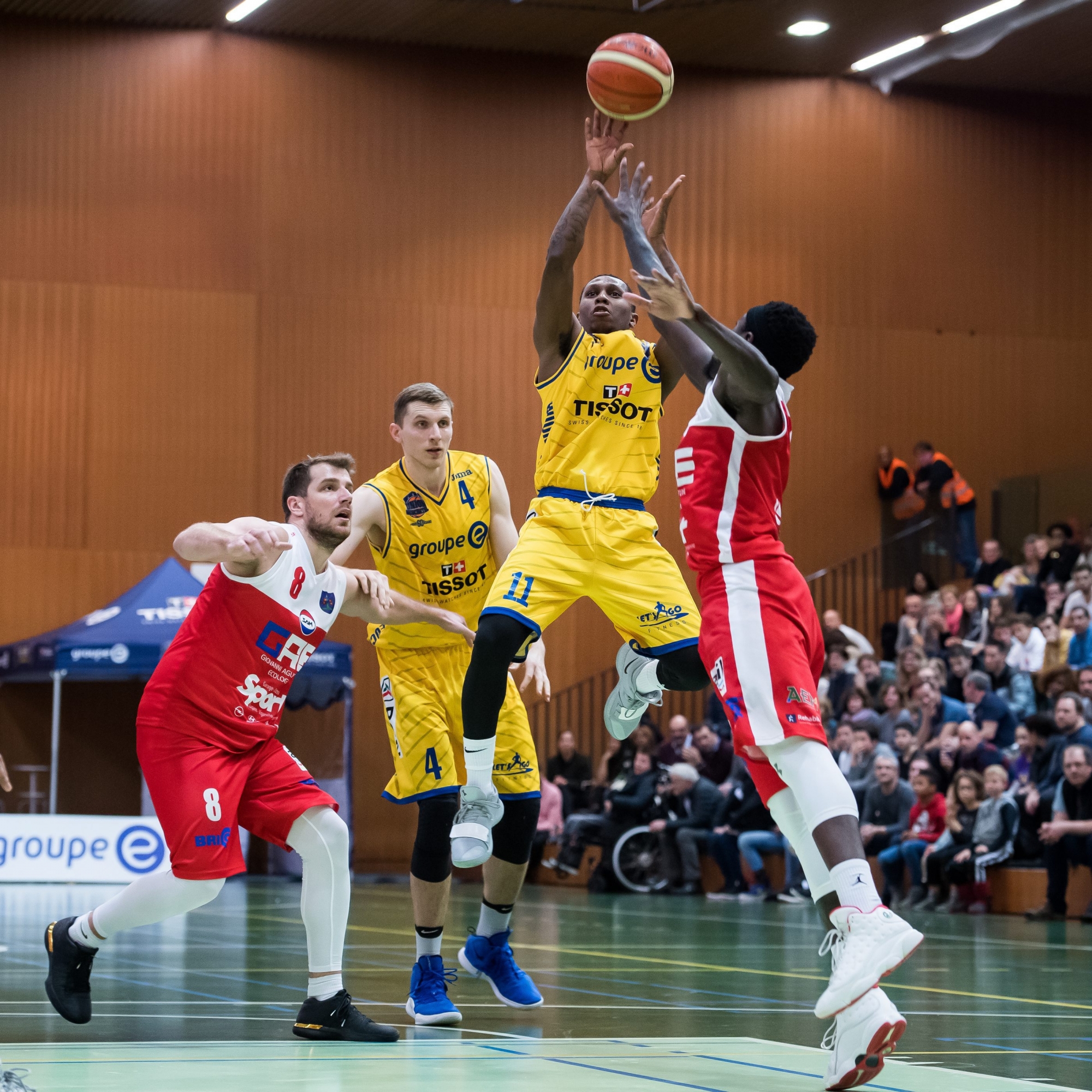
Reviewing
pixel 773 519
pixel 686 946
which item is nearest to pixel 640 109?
pixel 773 519

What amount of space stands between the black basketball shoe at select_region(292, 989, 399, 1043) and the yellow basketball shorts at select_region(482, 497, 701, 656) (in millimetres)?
1547

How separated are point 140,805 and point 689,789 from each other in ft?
24.6

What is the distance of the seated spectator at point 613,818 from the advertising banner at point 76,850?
159 inches

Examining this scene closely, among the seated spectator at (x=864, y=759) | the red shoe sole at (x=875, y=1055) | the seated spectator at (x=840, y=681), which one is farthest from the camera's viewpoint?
the seated spectator at (x=840, y=681)

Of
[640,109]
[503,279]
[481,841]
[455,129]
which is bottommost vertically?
[481,841]

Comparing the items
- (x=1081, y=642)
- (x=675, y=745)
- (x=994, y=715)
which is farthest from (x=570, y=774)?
(x=1081, y=642)

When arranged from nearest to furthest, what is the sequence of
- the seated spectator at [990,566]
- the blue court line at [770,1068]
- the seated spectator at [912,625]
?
the blue court line at [770,1068]
the seated spectator at [912,625]
the seated spectator at [990,566]

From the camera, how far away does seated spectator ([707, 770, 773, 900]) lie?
52.4 ft

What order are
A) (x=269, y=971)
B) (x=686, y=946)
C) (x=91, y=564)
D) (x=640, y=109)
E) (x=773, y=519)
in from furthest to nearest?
(x=91, y=564), (x=686, y=946), (x=269, y=971), (x=640, y=109), (x=773, y=519)

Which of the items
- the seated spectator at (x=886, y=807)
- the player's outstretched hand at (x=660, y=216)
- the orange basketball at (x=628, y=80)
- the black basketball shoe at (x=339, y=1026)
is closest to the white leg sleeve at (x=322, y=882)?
the black basketball shoe at (x=339, y=1026)

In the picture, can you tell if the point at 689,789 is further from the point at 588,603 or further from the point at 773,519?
the point at 773,519

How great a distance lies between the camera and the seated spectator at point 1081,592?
52.9ft

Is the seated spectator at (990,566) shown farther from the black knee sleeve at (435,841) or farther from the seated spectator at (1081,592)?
the black knee sleeve at (435,841)

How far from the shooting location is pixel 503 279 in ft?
73.2
